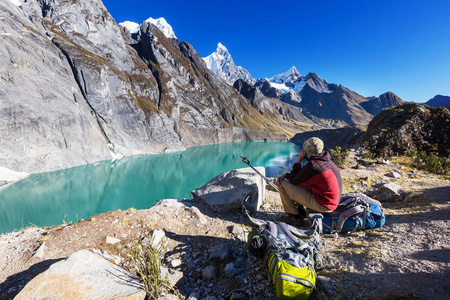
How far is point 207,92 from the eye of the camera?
127 metres

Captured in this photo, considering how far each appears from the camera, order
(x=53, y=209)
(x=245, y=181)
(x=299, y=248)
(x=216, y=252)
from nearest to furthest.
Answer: (x=299, y=248) → (x=216, y=252) → (x=245, y=181) → (x=53, y=209)

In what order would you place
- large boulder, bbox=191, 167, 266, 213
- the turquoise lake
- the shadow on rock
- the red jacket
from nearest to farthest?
the shadow on rock < the red jacket < large boulder, bbox=191, 167, 266, 213 < the turquoise lake

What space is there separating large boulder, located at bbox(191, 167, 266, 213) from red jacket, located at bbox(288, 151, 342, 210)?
229cm

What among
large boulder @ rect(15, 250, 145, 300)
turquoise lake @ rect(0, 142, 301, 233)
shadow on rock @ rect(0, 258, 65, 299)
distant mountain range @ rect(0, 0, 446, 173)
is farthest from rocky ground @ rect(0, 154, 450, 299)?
distant mountain range @ rect(0, 0, 446, 173)

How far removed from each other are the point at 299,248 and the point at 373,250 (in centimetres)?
178

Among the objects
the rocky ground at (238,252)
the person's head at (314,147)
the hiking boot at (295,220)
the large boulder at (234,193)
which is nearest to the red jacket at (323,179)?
the person's head at (314,147)

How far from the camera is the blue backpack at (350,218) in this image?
14.9 ft

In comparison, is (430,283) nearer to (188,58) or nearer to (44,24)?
(44,24)

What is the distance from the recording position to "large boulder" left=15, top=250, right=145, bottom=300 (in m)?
2.57

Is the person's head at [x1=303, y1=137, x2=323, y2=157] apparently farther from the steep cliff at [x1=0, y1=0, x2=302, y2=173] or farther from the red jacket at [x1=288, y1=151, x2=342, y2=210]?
the steep cliff at [x1=0, y1=0, x2=302, y2=173]

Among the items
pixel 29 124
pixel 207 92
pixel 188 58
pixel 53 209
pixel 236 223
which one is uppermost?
pixel 188 58

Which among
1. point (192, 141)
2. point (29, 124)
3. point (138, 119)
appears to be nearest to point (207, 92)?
point (192, 141)

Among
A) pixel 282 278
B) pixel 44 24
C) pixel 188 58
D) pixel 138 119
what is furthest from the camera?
pixel 188 58

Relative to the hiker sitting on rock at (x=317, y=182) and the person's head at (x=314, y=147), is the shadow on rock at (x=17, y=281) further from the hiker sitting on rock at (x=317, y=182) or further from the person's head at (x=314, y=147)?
Answer: the person's head at (x=314, y=147)
